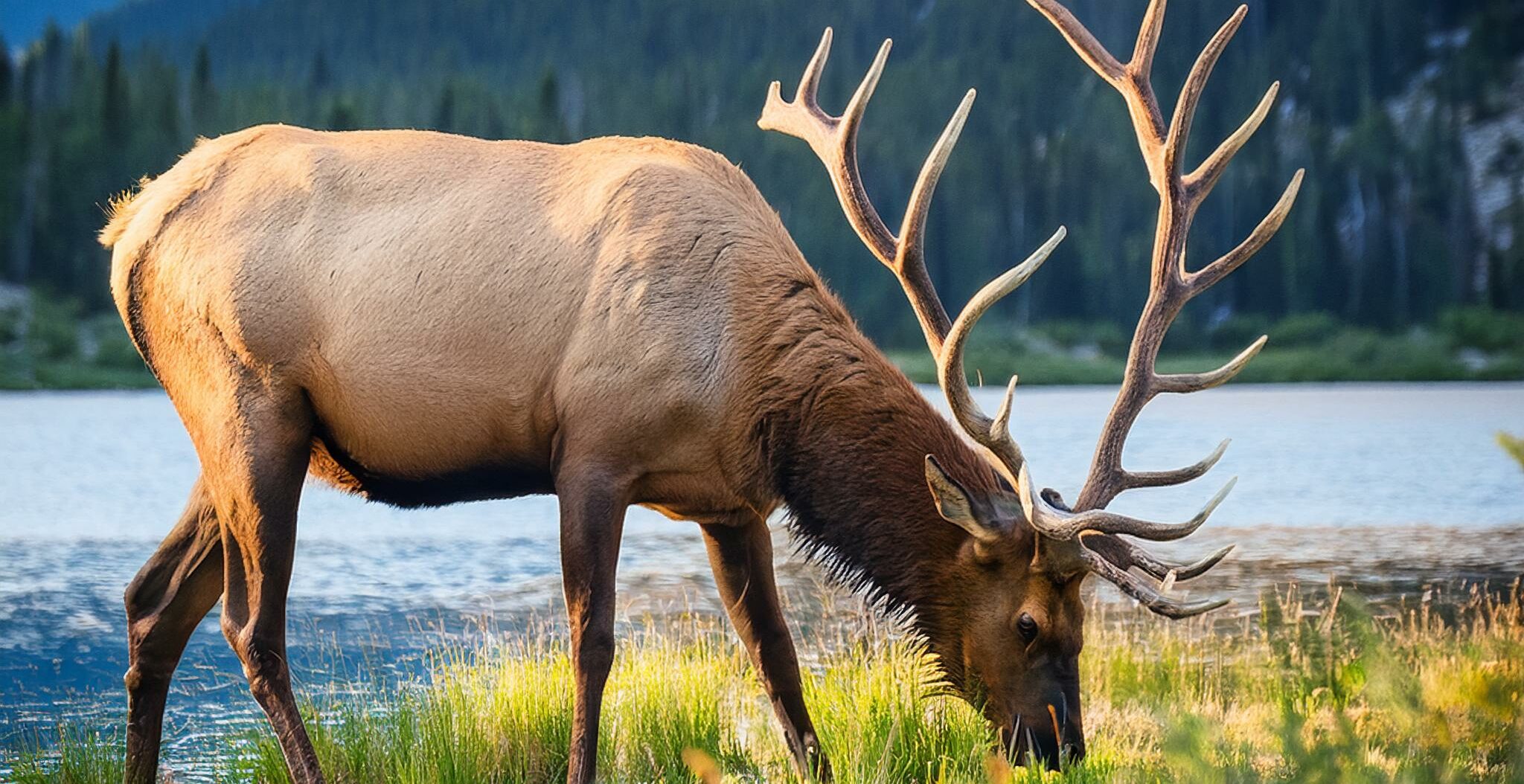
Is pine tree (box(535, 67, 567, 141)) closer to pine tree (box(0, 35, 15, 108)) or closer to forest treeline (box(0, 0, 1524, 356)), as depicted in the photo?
forest treeline (box(0, 0, 1524, 356))

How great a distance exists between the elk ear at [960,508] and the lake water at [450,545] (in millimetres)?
1413

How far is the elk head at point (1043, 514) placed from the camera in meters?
4.65

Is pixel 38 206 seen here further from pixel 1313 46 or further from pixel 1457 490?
pixel 1313 46

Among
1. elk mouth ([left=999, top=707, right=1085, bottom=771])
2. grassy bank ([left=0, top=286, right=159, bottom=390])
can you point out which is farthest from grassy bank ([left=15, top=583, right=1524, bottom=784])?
grassy bank ([left=0, top=286, right=159, bottom=390])

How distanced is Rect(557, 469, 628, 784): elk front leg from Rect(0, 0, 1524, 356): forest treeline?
6049cm

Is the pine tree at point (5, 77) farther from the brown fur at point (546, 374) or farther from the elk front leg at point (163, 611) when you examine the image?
the brown fur at point (546, 374)

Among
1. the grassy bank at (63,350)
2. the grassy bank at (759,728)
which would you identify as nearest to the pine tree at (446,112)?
the grassy bank at (63,350)

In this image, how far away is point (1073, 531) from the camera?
4.57 metres

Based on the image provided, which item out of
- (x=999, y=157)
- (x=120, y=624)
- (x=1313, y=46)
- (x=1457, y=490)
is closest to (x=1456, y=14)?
(x=1313, y=46)

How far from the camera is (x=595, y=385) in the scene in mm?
4742

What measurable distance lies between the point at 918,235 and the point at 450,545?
1322 centimetres

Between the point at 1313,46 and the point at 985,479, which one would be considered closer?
the point at 985,479

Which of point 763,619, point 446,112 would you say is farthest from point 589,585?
point 446,112

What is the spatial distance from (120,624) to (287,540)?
701 cm
